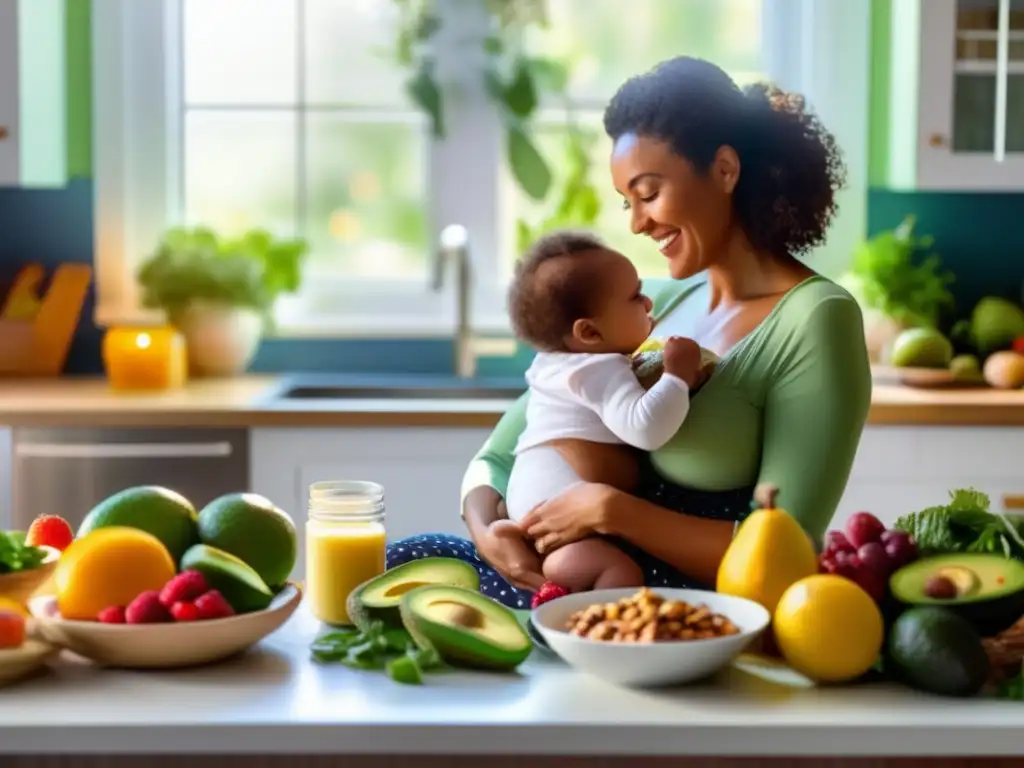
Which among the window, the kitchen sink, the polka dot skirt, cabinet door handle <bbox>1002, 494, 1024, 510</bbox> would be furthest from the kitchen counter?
the polka dot skirt

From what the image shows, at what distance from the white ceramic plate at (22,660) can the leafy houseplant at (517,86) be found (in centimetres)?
254

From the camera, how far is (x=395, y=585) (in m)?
1.59

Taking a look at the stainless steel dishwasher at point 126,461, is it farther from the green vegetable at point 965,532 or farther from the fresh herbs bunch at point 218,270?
the green vegetable at point 965,532

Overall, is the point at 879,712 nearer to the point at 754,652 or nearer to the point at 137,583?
the point at 754,652

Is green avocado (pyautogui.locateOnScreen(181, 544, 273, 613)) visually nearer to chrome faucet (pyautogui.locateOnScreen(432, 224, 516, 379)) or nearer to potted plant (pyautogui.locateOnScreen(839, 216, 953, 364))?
chrome faucet (pyautogui.locateOnScreen(432, 224, 516, 379))

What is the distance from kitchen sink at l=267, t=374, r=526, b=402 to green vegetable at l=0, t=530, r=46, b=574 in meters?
2.03

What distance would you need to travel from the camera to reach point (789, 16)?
3951 millimetres

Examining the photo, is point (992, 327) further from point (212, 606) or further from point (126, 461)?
point (212, 606)

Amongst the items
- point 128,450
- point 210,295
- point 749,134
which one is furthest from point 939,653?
point 210,295

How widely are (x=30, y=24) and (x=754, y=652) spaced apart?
265 cm

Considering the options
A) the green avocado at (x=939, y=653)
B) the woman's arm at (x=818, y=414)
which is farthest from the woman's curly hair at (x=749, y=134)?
the green avocado at (x=939, y=653)

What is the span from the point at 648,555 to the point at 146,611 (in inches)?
27.3

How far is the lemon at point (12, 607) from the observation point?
141 cm

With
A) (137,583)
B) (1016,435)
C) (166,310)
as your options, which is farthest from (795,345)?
(166,310)
